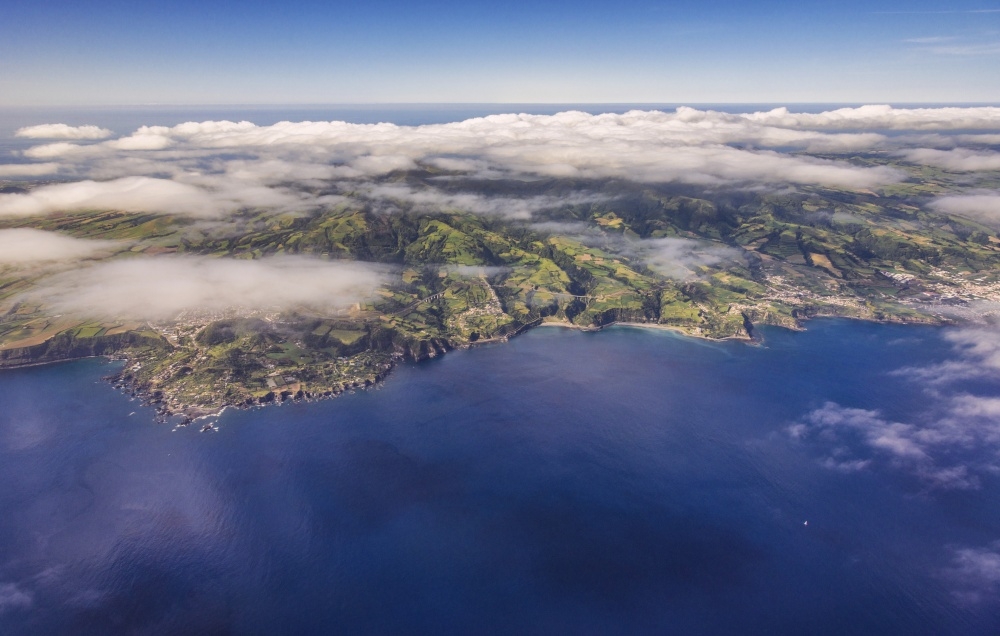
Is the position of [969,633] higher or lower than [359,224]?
lower

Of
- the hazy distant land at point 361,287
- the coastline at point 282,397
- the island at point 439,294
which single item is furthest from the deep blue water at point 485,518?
the hazy distant land at point 361,287

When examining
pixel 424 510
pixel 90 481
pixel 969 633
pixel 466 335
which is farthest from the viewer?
pixel 466 335

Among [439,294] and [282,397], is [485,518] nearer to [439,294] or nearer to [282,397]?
[282,397]

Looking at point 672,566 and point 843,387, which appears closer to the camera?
point 672,566

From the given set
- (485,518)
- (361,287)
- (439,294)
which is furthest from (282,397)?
(439,294)

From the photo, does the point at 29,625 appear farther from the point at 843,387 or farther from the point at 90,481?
the point at 843,387

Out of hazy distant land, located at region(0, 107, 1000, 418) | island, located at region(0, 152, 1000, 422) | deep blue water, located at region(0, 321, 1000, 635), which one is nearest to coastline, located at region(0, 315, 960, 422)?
island, located at region(0, 152, 1000, 422)

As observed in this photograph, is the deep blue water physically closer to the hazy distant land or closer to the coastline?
the coastline

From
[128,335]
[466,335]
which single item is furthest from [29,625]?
[466,335]

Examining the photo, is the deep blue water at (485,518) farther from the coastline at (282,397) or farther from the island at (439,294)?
the island at (439,294)
